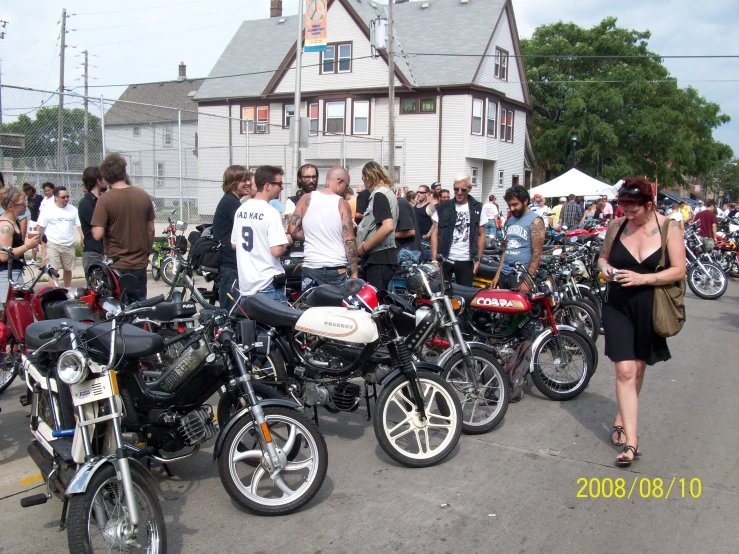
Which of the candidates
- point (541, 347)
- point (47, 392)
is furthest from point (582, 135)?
point (47, 392)

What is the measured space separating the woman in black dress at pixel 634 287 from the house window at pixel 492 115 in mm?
29679

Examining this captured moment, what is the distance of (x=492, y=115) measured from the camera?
33625 mm

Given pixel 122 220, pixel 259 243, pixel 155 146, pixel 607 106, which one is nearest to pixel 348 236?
pixel 259 243

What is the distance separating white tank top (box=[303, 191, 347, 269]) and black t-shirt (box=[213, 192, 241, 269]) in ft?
3.28

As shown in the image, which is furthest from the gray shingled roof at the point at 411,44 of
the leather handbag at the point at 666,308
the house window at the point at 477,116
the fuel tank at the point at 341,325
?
the fuel tank at the point at 341,325

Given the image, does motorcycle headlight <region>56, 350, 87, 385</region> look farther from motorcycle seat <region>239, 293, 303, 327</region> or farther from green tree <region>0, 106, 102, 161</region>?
green tree <region>0, 106, 102, 161</region>

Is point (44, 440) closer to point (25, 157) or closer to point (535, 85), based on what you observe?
point (25, 157)

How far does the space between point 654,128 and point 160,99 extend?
3805 cm

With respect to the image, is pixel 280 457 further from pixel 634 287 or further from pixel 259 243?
pixel 634 287

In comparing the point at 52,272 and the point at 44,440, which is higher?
the point at 52,272

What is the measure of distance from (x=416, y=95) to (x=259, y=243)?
28530 mm

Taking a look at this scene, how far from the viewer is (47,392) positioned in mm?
3758

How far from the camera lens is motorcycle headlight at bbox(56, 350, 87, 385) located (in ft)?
10.6

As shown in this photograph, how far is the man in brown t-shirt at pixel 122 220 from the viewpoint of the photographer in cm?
630
